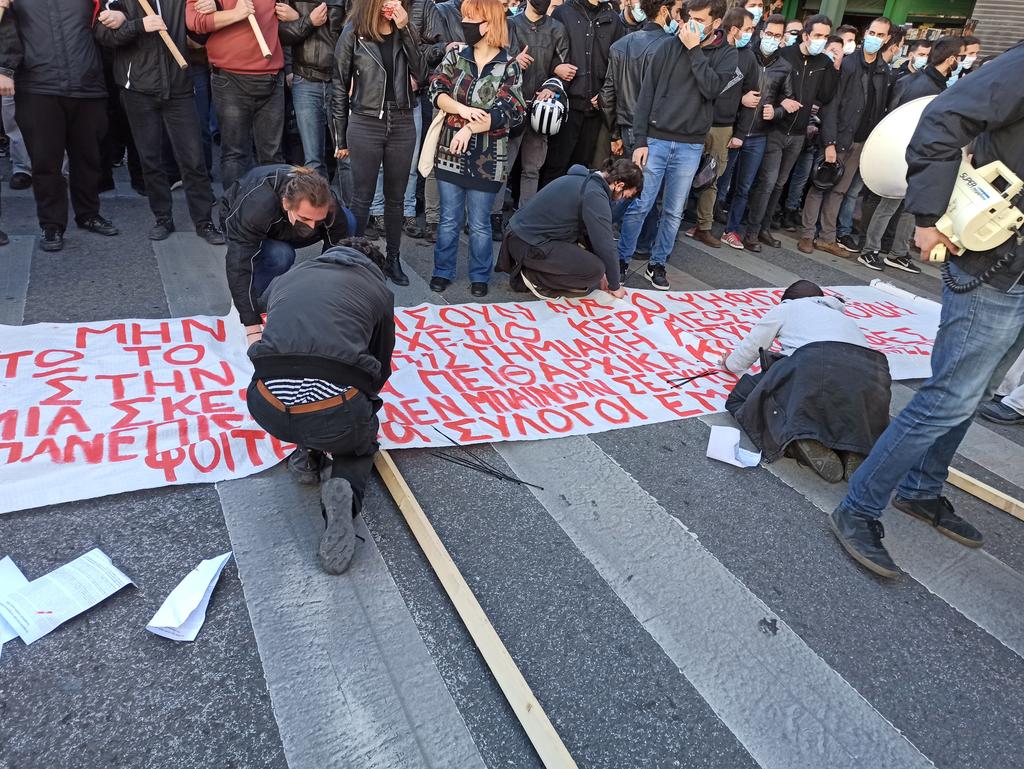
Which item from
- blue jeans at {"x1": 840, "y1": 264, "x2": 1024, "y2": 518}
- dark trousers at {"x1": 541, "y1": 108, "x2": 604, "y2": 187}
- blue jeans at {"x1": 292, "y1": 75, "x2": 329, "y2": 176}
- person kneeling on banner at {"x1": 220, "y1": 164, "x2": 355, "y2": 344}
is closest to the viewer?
blue jeans at {"x1": 840, "y1": 264, "x2": 1024, "y2": 518}

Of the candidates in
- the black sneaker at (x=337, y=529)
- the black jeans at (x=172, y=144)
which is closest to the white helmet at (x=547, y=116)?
the black jeans at (x=172, y=144)

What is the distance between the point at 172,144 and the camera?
5.39 m

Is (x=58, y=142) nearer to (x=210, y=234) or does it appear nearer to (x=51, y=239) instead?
(x=51, y=239)

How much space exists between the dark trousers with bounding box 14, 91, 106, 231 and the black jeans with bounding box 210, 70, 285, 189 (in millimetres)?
823

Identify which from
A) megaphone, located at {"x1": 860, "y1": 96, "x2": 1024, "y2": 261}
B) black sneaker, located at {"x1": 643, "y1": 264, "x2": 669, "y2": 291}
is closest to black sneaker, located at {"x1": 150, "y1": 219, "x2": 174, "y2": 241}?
black sneaker, located at {"x1": 643, "y1": 264, "x2": 669, "y2": 291}

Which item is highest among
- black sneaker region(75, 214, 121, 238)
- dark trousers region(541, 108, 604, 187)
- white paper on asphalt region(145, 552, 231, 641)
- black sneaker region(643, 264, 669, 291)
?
dark trousers region(541, 108, 604, 187)

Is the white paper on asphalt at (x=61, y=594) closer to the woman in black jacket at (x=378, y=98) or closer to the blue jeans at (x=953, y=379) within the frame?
the blue jeans at (x=953, y=379)

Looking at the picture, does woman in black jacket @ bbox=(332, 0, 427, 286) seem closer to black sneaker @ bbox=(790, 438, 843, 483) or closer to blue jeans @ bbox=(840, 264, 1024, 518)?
black sneaker @ bbox=(790, 438, 843, 483)

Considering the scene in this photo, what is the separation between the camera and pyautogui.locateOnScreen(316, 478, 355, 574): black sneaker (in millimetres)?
2541

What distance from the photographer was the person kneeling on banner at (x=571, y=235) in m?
4.92

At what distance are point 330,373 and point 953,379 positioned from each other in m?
2.30

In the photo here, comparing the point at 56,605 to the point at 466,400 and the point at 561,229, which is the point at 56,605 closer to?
the point at 466,400

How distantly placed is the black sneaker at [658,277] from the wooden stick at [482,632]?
3566mm

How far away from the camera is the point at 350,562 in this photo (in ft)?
8.49
